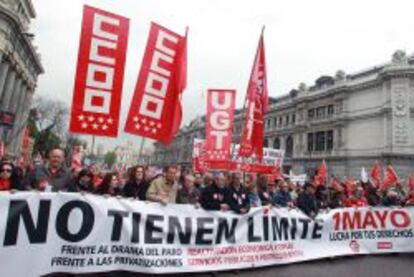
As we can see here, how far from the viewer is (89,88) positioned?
674 centimetres

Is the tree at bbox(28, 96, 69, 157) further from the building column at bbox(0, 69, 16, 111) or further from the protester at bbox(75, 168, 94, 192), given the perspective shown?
the protester at bbox(75, 168, 94, 192)

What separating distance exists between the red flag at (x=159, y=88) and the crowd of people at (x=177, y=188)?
30.8 inches

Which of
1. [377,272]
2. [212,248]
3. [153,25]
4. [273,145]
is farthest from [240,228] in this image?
[273,145]

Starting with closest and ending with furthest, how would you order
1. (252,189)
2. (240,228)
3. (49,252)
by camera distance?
(49,252)
(240,228)
(252,189)

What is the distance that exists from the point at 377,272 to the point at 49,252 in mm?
5810

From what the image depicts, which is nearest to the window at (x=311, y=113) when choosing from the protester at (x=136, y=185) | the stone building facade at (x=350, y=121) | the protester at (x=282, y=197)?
the stone building facade at (x=350, y=121)

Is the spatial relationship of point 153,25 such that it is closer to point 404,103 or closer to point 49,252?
point 49,252

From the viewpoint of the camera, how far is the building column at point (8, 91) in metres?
48.8

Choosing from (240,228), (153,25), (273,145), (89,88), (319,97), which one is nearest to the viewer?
(89,88)

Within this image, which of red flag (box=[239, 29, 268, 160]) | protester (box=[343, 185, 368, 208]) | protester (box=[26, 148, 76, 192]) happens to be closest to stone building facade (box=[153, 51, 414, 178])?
red flag (box=[239, 29, 268, 160])

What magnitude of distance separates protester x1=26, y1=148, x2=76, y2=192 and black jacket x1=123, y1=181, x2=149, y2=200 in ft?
4.49

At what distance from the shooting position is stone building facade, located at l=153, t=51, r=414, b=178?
48000 mm

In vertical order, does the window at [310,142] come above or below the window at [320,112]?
below

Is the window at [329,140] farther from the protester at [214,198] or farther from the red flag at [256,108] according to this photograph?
the protester at [214,198]
